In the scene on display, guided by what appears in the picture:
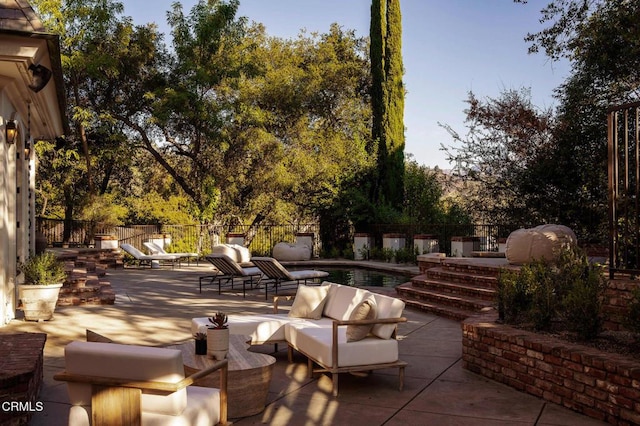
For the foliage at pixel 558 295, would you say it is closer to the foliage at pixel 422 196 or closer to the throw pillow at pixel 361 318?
the throw pillow at pixel 361 318

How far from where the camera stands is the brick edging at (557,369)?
13.8 ft

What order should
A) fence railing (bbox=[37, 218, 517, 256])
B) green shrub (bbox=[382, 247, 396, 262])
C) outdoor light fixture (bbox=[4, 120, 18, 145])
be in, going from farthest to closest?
green shrub (bbox=[382, 247, 396, 262])
fence railing (bbox=[37, 218, 517, 256])
outdoor light fixture (bbox=[4, 120, 18, 145])

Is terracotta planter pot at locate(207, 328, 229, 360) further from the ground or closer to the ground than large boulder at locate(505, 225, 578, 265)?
closer to the ground

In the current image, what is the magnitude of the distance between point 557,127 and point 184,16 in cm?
1395

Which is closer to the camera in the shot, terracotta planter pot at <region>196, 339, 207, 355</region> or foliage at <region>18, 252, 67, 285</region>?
terracotta planter pot at <region>196, 339, 207, 355</region>

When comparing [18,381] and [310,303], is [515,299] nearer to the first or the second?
[310,303]

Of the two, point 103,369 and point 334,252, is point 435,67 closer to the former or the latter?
point 334,252

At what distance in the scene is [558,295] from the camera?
589cm

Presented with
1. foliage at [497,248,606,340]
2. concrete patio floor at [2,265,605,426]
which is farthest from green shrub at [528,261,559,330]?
concrete patio floor at [2,265,605,426]

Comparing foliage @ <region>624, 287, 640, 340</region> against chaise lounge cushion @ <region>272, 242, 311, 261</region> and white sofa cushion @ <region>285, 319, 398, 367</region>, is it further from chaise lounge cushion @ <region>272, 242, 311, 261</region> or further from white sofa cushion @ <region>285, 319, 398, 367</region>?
chaise lounge cushion @ <region>272, 242, 311, 261</region>

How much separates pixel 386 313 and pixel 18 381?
10.5ft

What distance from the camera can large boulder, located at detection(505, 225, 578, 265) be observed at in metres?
8.99

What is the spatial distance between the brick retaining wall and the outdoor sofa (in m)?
2.02

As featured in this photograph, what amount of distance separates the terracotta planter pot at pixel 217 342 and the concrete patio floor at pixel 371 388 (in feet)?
1.92
